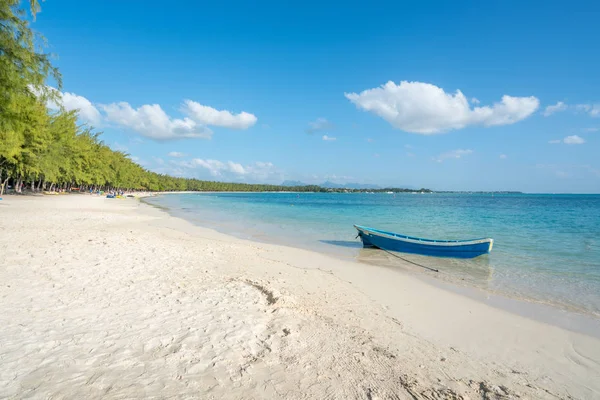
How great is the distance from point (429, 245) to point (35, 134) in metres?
39.8

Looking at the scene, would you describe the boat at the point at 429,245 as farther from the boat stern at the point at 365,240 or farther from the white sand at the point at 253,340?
the white sand at the point at 253,340

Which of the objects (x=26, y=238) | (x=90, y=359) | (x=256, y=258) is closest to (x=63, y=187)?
(x=26, y=238)

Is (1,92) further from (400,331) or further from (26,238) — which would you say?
(400,331)

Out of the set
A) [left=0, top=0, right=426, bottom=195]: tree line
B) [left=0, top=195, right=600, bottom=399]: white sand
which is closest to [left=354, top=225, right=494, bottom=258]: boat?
[left=0, top=195, right=600, bottom=399]: white sand

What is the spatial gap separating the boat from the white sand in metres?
6.27

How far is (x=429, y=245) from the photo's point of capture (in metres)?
14.6

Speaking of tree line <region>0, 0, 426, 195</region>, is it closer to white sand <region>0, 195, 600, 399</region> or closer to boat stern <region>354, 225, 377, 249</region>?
white sand <region>0, 195, 600, 399</region>

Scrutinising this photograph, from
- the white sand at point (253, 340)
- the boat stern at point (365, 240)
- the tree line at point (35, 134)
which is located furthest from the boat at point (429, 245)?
the tree line at point (35, 134)

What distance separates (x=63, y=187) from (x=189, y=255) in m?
74.3

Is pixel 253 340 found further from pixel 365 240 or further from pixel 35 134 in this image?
pixel 35 134

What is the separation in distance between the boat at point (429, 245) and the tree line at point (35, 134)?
46.9ft

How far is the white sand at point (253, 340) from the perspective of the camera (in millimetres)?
3637

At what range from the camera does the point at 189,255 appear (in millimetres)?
10711

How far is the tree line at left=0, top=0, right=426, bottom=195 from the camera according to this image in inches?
357
